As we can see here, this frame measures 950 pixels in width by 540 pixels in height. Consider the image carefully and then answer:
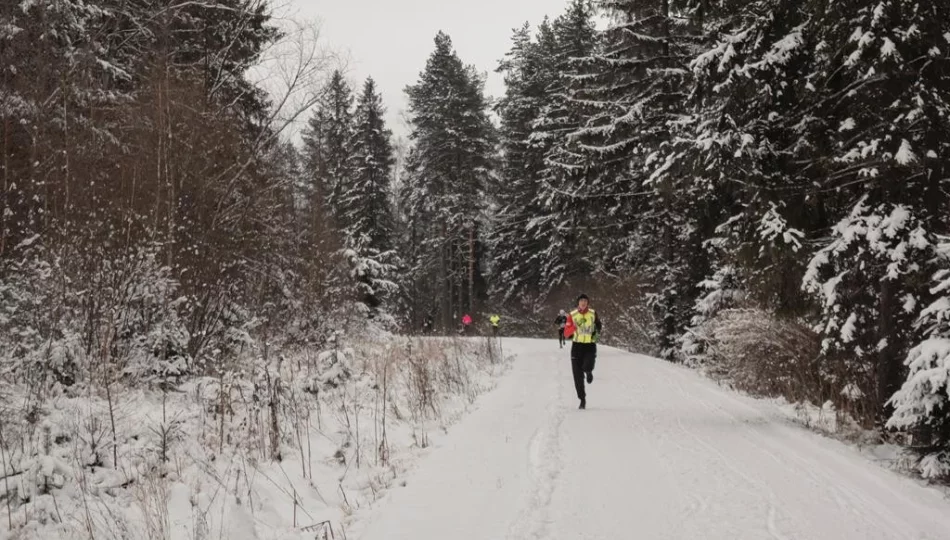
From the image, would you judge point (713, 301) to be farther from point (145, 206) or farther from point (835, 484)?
point (145, 206)

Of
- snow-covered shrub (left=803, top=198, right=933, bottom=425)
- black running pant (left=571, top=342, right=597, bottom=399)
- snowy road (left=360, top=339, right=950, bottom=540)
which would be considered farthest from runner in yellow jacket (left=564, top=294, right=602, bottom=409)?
snow-covered shrub (left=803, top=198, right=933, bottom=425)

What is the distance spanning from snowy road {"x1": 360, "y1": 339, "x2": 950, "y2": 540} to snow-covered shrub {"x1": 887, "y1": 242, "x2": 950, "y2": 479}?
0.42 meters

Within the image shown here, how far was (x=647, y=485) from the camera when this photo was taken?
231 inches

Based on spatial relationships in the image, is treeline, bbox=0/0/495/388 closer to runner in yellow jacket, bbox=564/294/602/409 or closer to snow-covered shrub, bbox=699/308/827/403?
runner in yellow jacket, bbox=564/294/602/409

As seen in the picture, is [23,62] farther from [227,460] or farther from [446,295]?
[446,295]

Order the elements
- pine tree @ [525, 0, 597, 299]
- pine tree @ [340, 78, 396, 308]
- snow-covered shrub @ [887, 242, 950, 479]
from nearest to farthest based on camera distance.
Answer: snow-covered shrub @ [887, 242, 950, 479]
pine tree @ [525, 0, 597, 299]
pine tree @ [340, 78, 396, 308]

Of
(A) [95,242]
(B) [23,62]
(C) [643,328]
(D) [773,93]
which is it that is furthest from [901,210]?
(C) [643,328]

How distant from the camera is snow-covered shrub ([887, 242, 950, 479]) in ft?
18.4

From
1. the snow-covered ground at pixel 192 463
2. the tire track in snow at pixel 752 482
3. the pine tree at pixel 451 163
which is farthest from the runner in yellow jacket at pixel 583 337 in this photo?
the pine tree at pixel 451 163

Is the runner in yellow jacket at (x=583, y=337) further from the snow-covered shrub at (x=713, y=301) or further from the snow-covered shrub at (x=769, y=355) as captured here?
the snow-covered shrub at (x=713, y=301)

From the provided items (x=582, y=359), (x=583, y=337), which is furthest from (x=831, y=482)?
(x=583, y=337)

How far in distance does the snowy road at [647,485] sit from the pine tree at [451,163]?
101 feet

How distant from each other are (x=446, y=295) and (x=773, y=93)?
1498 inches

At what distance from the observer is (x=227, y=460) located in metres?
5.98
